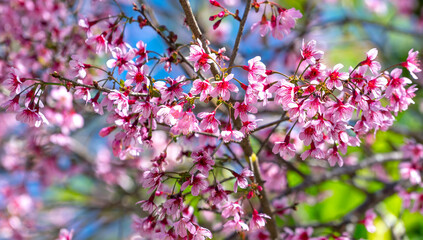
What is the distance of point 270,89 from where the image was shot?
130 cm

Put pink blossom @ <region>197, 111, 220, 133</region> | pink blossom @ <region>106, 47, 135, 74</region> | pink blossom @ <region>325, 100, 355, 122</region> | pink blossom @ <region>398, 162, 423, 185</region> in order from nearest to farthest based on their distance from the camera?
1. pink blossom @ <region>325, 100, 355, 122</region>
2. pink blossom @ <region>197, 111, 220, 133</region>
3. pink blossom @ <region>106, 47, 135, 74</region>
4. pink blossom @ <region>398, 162, 423, 185</region>

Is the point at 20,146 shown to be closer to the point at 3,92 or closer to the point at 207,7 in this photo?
A: the point at 3,92

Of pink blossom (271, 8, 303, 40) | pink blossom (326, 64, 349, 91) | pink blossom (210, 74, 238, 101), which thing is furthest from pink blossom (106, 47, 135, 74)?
pink blossom (326, 64, 349, 91)

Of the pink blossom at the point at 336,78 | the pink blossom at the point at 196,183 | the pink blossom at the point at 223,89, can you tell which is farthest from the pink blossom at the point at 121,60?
the pink blossom at the point at 336,78

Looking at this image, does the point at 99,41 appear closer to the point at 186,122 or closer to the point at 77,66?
the point at 77,66

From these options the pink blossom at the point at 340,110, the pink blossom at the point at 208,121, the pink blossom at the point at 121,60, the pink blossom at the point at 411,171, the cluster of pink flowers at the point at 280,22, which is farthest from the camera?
the pink blossom at the point at 411,171

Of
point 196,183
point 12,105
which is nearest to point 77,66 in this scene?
point 12,105

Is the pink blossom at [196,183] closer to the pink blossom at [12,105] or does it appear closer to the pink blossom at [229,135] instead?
the pink blossom at [229,135]

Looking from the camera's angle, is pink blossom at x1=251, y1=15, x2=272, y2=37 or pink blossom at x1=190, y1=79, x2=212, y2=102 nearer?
pink blossom at x1=190, y1=79, x2=212, y2=102

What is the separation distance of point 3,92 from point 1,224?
7.28 ft

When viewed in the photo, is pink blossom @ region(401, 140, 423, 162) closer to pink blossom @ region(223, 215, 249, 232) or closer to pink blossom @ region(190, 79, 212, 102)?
pink blossom @ region(223, 215, 249, 232)

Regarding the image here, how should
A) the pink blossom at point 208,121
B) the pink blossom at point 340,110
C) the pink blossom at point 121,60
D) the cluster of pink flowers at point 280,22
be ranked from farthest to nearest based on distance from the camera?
the cluster of pink flowers at point 280,22
the pink blossom at point 121,60
the pink blossom at point 208,121
the pink blossom at point 340,110

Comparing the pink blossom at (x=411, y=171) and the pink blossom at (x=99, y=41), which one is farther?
the pink blossom at (x=411, y=171)

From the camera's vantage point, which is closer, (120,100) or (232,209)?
(120,100)
